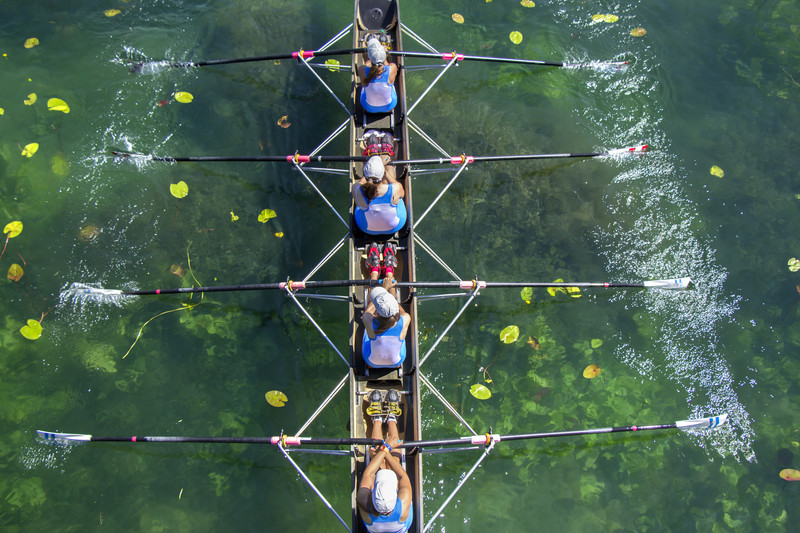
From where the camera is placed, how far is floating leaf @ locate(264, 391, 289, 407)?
693cm

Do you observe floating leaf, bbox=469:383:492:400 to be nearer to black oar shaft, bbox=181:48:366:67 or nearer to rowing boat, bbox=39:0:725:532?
rowing boat, bbox=39:0:725:532

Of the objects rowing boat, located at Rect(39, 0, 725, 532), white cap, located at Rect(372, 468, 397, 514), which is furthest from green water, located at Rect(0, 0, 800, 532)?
white cap, located at Rect(372, 468, 397, 514)

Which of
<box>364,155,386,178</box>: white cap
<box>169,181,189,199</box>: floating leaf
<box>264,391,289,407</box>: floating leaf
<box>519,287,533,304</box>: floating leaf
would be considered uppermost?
<box>364,155,386,178</box>: white cap

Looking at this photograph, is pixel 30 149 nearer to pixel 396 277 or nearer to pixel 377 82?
pixel 377 82

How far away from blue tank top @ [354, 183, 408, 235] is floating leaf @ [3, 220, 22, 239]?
5291 mm

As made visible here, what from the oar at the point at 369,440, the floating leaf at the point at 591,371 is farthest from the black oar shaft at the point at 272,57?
the floating leaf at the point at 591,371

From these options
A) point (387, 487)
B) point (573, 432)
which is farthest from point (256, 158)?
point (573, 432)

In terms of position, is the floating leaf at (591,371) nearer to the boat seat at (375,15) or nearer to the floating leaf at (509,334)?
the floating leaf at (509,334)

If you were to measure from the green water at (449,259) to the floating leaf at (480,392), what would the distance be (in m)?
0.10

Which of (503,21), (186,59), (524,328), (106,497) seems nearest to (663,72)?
(503,21)

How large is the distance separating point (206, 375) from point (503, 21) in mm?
7687

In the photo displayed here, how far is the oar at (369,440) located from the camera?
217 inches

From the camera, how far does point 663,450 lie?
22.8 feet

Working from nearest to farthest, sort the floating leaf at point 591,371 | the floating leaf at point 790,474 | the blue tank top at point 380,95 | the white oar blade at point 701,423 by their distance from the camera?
the white oar blade at point 701,423 → the floating leaf at point 790,474 → the floating leaf at point 591,371 → the blue tank top at point 380,95
